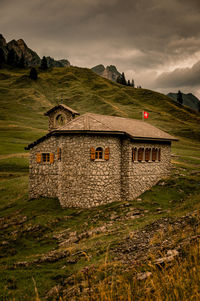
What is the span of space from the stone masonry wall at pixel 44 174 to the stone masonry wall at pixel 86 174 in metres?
2.73

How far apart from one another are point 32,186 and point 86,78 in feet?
453

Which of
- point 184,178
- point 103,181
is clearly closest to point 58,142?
point 103,181

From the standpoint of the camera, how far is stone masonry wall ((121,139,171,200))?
21.2 m

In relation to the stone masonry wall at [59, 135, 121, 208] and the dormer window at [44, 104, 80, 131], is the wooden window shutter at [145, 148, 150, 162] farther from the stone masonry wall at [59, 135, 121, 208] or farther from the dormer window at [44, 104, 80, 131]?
the dormer window at [44, 104, 80, 131]

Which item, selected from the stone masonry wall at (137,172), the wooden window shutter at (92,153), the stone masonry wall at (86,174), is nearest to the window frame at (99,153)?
the stone masonry wall at (86,174)

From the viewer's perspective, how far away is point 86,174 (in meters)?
20.0

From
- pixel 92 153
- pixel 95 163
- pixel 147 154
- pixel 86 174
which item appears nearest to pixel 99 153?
pixel 92 153

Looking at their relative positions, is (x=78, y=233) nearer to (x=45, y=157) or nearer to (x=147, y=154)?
(x=45, y=157)

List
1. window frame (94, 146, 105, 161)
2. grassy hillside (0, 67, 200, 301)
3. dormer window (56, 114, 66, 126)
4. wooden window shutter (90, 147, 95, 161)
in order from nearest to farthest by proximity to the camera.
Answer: grassy hillside (0, 67, 200, 301) < wooden window shutter (90, 147, 95, 161) < window frame (94, 146, 105, 161) < dormer window (56, 114, 66, 126)

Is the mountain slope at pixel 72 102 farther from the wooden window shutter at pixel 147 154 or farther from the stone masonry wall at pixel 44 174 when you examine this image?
the wooden window shutter at pixel 147 154

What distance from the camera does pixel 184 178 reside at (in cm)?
Answer: 2500

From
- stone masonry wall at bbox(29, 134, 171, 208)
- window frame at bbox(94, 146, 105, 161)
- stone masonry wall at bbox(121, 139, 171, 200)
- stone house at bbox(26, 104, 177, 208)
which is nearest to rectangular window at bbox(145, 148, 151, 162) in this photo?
stone house at bbox(26, 104, 177, 208)

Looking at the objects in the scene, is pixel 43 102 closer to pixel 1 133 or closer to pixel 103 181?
pixel 1 133

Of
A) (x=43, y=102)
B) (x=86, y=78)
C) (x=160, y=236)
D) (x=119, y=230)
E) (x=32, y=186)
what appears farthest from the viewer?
(x=86, y=78)
